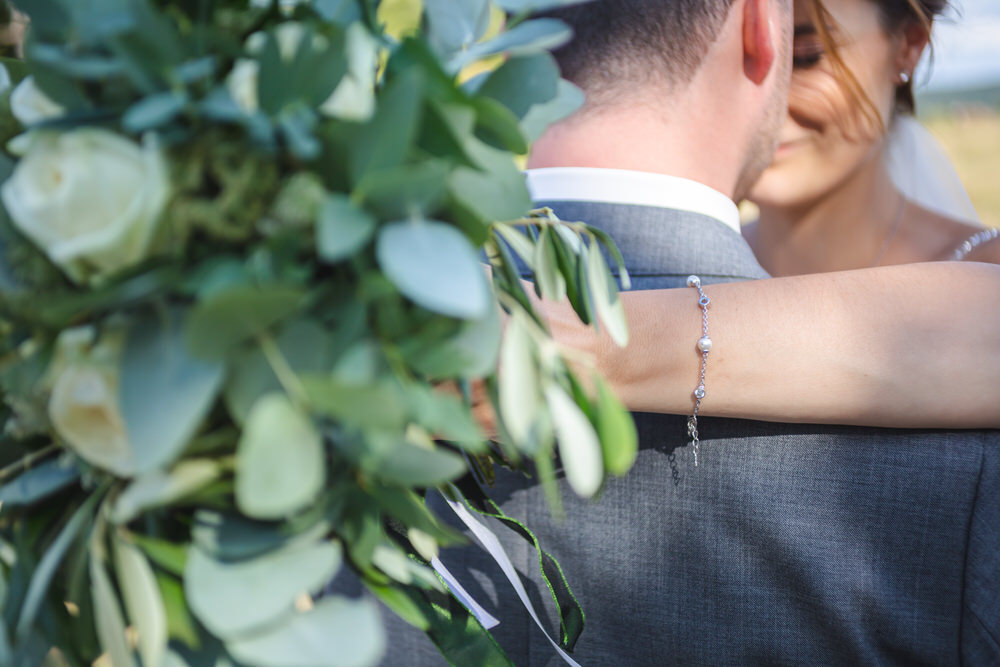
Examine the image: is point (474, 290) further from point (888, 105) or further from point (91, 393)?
point (888, 105)

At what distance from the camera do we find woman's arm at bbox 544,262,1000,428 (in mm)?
850

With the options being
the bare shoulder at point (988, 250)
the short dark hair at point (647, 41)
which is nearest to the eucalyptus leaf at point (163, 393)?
the short dark hair at point (647, 41)

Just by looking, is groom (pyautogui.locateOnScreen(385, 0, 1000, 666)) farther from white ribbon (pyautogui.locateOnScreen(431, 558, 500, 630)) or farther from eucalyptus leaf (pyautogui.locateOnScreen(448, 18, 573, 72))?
eucalyptus leaf (pyautogui.locateOnScreen(448, 18, 573, 72))

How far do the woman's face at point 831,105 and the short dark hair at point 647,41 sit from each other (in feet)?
1.91

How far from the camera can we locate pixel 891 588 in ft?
2.96

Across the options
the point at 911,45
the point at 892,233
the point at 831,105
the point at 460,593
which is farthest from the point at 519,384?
the point at 892,233

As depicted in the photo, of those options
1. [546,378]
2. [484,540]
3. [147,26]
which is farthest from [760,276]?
[147,26]

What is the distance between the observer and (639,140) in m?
1.06

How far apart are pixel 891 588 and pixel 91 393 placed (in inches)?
35.6

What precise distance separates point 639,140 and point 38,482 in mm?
851

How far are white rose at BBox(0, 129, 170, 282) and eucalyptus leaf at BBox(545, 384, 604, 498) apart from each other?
9.5 inches

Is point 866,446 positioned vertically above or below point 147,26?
below

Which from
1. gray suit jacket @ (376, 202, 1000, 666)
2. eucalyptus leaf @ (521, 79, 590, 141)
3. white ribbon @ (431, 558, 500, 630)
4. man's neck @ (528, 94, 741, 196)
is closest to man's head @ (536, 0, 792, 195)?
A: man's neck @ (528, 94, 741, 196)

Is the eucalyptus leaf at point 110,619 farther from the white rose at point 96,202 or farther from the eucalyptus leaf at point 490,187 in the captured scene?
the eucalyptus leaf at point 490,187
